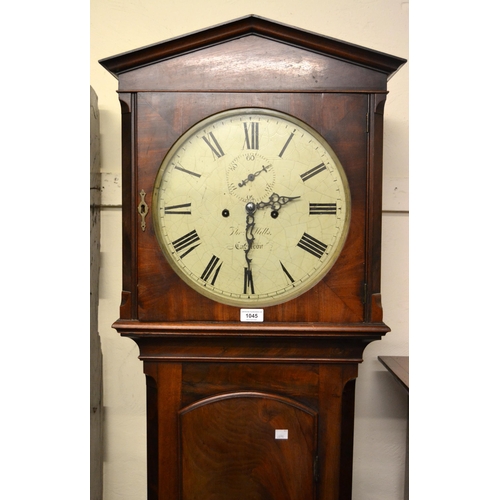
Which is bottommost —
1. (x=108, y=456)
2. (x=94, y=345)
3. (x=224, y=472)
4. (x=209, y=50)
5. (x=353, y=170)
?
(x=108, y=456)

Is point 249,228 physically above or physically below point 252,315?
above

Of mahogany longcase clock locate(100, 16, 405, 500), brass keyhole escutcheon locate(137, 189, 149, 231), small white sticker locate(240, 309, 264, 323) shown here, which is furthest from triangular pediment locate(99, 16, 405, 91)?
small white sticker locate(240, 309, 264, 323)

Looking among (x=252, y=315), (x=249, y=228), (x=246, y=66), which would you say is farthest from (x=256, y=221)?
(x=246, y=66)

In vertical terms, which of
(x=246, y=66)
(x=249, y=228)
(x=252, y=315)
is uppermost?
(x=246, y=66)

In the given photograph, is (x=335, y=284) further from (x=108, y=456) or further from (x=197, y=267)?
(x=108, y=456)

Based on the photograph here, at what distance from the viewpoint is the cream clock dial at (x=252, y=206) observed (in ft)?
4.07

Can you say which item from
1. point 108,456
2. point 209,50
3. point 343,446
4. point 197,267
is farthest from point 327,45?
point 108,456

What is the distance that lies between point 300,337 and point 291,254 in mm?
217

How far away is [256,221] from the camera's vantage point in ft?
4.09

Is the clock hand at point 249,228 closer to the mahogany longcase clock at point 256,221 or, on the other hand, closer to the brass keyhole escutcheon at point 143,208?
the mahogany longcase clock at point 256,221

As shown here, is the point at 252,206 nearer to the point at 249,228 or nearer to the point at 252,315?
the point at 249,228

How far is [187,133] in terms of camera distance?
125 centimetres

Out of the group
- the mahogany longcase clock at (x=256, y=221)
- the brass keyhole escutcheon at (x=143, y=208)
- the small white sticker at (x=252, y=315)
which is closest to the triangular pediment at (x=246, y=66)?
the mahogany longcase clock at (x=256, y=221)

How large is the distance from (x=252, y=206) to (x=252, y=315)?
28 cm
